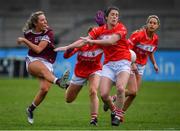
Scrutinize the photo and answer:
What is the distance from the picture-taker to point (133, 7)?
155 feet

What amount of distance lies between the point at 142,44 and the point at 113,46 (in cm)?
237

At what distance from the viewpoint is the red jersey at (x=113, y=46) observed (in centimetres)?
1617

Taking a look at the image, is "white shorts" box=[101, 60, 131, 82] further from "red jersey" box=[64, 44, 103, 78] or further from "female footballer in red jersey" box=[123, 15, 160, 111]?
"female footballer in red jersey" box=[123, 15, 160, 111]

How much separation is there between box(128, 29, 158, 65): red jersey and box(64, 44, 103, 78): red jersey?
1559mm

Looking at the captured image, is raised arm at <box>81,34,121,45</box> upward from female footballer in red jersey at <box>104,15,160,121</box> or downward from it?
upward

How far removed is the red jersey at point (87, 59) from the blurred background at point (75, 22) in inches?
786

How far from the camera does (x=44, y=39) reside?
54.4 ft

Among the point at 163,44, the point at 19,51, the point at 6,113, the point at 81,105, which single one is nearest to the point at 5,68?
the point at 19,51

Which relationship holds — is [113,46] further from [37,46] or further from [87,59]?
[37,46]

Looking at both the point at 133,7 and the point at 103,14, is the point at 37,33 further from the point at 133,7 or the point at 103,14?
the point at 133,7

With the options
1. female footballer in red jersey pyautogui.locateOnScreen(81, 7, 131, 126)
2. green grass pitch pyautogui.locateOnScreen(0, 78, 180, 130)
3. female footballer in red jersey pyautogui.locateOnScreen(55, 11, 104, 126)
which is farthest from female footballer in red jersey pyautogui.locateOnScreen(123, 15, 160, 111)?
female footballer in red jersey pyautogui.locateOnScreen(81, 7, 131, 126)

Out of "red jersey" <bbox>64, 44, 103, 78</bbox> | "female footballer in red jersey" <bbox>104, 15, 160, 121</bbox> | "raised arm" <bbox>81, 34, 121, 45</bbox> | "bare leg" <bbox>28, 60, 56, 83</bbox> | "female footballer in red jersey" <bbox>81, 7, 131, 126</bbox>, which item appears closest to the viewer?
"raised arm" <bbox>81, 34, 121, 45</bbox>

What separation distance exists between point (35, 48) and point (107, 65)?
1.54m

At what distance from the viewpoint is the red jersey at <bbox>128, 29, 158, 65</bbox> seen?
726 inches
